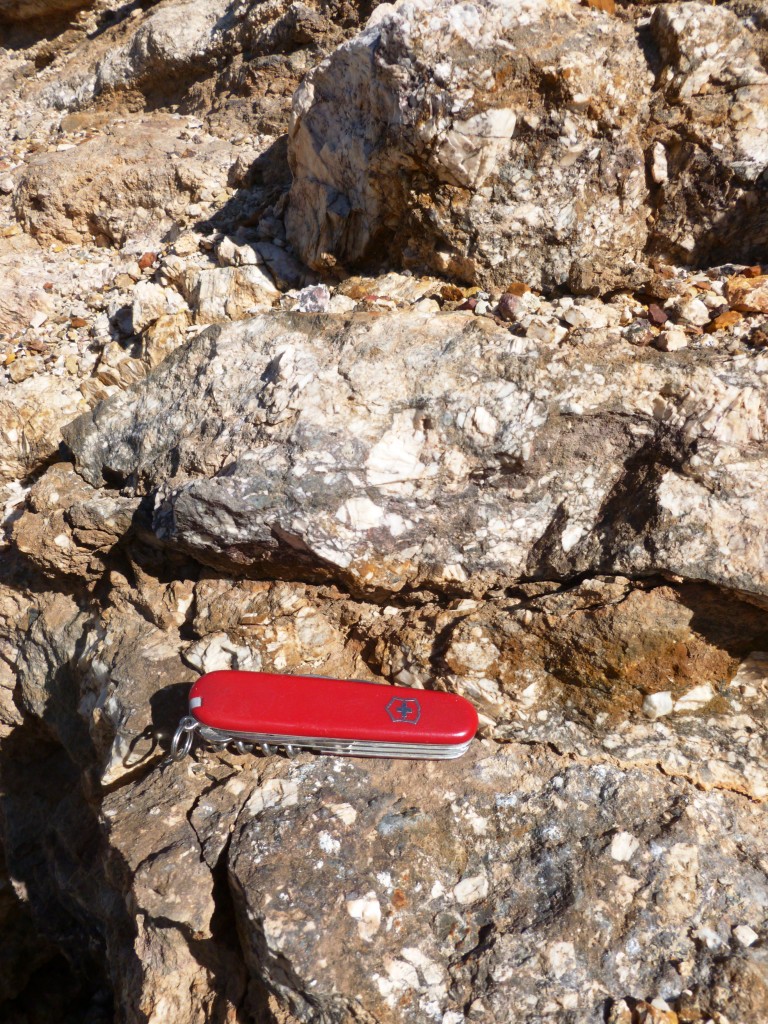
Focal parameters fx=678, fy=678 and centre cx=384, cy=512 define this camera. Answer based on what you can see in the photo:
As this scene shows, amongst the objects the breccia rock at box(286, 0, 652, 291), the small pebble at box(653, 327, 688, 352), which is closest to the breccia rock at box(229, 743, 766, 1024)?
the small pebble at box(653, 327, 688, 352)

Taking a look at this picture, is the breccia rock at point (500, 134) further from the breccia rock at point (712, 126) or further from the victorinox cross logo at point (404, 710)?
the victorinox cross logo at point (404, 710)

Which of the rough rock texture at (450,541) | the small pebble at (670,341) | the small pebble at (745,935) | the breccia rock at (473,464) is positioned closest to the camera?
the small pebble at (745,935)

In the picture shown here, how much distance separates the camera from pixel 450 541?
244 centimetres

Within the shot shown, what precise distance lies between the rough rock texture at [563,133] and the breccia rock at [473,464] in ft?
1.55

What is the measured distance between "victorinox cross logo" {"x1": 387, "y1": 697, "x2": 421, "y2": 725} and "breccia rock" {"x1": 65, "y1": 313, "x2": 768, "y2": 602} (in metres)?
0.41

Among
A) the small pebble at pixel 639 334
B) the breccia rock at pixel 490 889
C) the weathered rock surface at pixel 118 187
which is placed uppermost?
the weathered rock surface at pixel 118 187

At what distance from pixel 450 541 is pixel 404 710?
23.9 inches

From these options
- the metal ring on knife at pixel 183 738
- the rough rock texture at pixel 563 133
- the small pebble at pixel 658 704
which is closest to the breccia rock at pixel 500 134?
the rough rock texture at pixel 563 133

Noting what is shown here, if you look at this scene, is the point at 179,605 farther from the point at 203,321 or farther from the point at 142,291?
the point at 142,291

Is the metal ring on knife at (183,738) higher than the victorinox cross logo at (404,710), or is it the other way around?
the victorinox cross logo at (404,710)

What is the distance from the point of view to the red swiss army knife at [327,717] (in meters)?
2.24

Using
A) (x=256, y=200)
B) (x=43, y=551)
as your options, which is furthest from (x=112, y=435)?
(x=256, y=200)

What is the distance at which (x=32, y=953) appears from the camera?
411 centimetres

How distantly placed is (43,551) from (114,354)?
1.08 m
